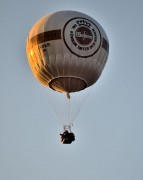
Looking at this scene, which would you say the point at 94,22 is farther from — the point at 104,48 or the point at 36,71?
the point at 36,71

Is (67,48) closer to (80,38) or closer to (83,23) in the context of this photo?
(80,38)

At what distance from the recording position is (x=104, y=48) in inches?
2286

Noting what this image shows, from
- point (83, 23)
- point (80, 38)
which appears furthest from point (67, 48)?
point (83, 23)

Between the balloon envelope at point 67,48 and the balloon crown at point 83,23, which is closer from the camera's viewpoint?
the balloon envelope at point 67,48

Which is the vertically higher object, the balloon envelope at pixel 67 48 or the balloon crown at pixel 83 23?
the balloon crown at pixel 83 23

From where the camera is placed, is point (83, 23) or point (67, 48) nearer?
point (67, 48)

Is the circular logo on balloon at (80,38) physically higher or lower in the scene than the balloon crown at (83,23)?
lower

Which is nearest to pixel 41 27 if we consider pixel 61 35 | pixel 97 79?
pixel 61 35

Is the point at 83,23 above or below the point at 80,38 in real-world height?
above

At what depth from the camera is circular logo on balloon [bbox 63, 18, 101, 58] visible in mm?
56406

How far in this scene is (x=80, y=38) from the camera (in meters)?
56.4

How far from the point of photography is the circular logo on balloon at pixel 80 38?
56.4 m

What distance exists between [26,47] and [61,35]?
3.94 m

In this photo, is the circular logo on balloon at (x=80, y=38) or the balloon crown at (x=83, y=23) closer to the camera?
the circular logo on balloon at (x=80, y=38)
